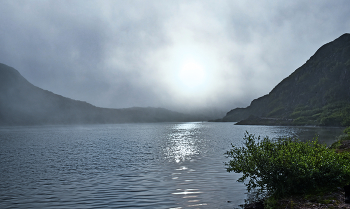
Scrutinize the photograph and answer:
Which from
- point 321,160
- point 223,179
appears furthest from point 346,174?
point 223,179

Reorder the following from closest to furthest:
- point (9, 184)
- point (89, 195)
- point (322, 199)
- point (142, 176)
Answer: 1. point (322, 199)
2. point (89, 195)
3. point (9, 184)
4. point (142, 176)

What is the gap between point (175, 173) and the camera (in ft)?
112

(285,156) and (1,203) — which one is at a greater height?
(285,156)

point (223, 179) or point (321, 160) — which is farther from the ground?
point (321, 160)

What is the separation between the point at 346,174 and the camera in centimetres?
1898

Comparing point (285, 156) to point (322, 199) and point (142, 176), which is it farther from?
point (142, 176)

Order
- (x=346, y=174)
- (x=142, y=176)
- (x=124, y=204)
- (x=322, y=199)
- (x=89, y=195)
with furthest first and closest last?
(x=142, y=176)
(x=89, y=195)
(x=124, y=204)
(x=346, y=174)
(x=322, y=199)

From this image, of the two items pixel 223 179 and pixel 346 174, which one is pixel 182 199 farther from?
pixel 346 174

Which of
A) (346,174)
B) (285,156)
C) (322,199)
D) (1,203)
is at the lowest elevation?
(1,203)

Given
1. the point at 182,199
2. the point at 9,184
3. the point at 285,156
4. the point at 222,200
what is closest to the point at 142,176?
the point at 182,199

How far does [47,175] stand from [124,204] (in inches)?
750

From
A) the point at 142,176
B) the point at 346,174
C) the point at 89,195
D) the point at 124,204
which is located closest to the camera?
the point at 346,174

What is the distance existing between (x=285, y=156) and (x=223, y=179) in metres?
12.2

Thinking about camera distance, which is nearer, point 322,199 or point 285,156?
point 322,199
